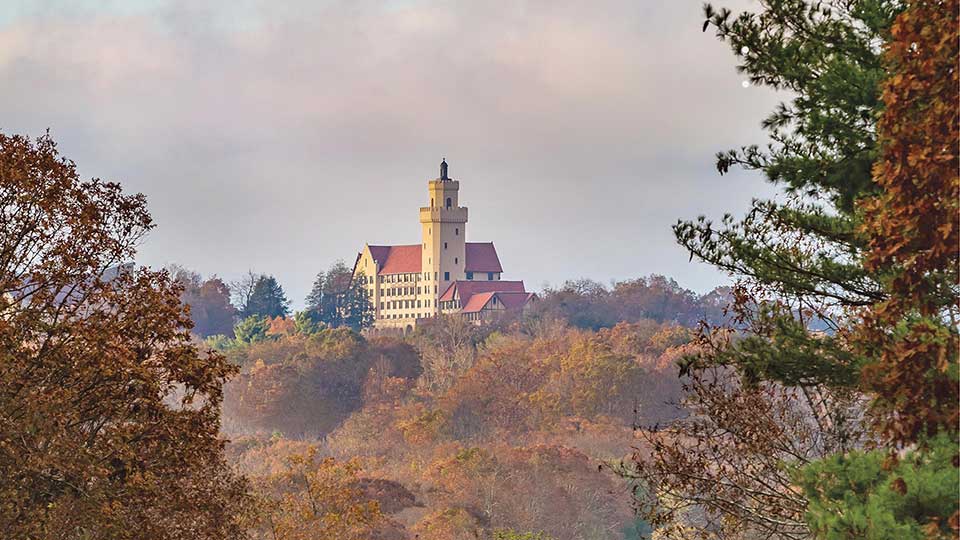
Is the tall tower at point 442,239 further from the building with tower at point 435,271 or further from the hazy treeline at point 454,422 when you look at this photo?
the hazy treeline at point 454,422

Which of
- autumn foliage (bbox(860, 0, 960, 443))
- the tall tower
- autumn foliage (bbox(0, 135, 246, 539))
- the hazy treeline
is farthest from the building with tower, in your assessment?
autumn foliage (bbox(860, 0, 960, 443))

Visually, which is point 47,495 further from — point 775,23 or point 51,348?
point 775,23

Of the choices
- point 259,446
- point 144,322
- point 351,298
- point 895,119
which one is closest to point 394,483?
point 259,446

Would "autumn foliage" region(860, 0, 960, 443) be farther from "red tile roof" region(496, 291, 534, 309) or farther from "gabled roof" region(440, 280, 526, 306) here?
"gabled roof" region(440, 280, 526, 306)

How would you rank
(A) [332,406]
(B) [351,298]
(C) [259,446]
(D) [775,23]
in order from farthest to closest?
(B) [351,298] → (A) [332,406] → (C) [259,446] → (D) [775,23]

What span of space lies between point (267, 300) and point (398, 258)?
Result: 2379cm

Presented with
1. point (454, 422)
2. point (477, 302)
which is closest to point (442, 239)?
point (477, 302)

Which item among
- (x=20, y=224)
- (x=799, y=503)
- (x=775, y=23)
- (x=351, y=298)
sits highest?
(x=351, y=298)

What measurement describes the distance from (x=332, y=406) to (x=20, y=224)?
80.4 metres

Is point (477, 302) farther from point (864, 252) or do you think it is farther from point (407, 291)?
point (864, 252)

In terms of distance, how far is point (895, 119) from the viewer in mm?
8125

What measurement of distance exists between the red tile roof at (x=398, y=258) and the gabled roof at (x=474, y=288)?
735 centimetres

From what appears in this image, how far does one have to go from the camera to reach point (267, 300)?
155125 millimetres

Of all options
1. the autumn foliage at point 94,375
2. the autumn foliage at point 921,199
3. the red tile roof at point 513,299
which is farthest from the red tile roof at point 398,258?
the autumn foliage at point 921,199
